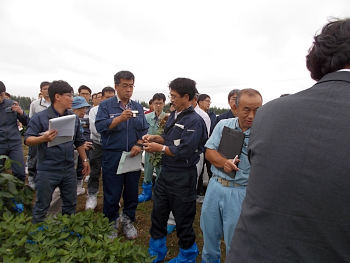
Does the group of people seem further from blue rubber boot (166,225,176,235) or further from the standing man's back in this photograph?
blue rubber boot (166,225,176,235)

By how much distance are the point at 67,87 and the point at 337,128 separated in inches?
117

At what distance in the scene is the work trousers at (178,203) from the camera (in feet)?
8.57

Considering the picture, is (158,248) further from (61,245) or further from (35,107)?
(35,107)

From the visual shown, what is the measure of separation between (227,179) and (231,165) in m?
0.20

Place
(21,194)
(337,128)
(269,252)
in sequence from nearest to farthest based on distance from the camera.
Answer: (337,128), (269,252), (21,194)

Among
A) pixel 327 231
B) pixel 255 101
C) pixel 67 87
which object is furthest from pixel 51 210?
pixel 327 231

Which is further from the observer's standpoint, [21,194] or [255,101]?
[21,194]

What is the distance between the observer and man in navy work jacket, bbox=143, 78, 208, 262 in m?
2.59

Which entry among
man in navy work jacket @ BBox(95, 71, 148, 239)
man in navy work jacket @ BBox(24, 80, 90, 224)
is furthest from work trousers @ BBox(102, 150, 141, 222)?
man in navy work jacket @ BBox(24, 80, 90, 224)

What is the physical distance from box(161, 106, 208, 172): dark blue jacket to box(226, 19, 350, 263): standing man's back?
1487 millimetres

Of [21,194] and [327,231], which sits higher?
[327,231]

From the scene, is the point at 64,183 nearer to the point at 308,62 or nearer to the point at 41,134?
the point at 41,134

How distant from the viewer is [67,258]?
145 cm

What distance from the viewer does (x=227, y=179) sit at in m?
2.20
